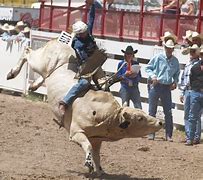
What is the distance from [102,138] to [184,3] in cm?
658

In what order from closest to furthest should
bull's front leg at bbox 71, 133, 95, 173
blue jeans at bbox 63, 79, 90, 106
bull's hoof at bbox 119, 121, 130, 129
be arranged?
bull's front leg at bbox 71, 133, 95, 173 → bull's hoof at bbox 119, 121, 130, 129 → blue jeans at bbox 63, 79, 90, 106

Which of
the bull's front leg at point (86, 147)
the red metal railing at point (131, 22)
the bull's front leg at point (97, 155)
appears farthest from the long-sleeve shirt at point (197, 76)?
the bull's front leg at point (86, 147)

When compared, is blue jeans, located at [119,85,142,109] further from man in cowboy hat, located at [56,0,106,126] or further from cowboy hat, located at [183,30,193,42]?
man in cowboy hat, located at [56,0,106,126]

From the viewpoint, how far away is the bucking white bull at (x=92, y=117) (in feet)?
28.6

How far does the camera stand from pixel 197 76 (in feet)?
39.8

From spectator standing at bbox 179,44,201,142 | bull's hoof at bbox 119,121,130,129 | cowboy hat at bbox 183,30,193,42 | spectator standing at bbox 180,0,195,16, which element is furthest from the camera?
spectator standing at bbox 180,0,195,16

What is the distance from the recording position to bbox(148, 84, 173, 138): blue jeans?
12875 millimetres

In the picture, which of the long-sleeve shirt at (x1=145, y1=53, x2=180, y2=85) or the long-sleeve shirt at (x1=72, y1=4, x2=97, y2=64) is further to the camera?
the long-sleeve shirt at (x1=145, y1=53, x2=180, y2=85)

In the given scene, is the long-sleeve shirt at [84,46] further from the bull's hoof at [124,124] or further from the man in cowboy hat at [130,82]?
the man in cowboy hat at [130,82]

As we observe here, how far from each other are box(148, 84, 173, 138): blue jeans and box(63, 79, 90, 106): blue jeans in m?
3.94

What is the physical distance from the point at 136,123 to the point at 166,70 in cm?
420

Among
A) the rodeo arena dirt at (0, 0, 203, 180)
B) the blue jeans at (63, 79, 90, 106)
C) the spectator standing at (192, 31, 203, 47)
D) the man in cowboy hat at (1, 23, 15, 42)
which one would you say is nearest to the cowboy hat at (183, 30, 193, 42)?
the spectator standing at (192, 31, 203, 47)

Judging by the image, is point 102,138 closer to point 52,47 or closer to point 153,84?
point 52,47

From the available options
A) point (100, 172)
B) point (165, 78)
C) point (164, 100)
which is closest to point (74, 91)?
point (100, 172)
